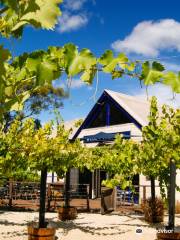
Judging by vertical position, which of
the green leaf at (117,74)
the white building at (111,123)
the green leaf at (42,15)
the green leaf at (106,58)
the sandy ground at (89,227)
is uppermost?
the white building at (111,123)

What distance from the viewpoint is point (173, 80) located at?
1698mm

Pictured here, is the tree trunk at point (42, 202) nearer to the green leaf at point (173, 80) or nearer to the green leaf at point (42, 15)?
the green leaf at point (173, 80)

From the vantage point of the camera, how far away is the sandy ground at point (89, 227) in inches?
500

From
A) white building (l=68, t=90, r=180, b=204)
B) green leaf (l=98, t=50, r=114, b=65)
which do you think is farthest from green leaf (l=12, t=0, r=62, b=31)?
white building (l=68, t=90, r=180, b=204)

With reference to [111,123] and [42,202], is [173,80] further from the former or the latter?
[111,123]

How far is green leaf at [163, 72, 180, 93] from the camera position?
5.50ft

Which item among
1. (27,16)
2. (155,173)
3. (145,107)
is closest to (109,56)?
(27,16)

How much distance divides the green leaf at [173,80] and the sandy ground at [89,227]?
35.1ft

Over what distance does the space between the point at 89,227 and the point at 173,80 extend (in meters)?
13.6

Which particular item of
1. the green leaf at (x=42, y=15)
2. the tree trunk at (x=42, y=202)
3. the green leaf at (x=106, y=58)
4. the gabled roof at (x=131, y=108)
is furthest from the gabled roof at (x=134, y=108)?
the green leaf at (x=42, y=15)

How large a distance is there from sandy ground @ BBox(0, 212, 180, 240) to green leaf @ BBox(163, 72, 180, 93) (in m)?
10.7

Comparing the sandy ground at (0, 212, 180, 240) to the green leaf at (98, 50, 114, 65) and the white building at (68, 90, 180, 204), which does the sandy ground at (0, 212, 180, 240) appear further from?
the green leaf at (98, 50, 114, 65)

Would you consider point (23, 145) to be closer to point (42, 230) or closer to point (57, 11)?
point (42, 230)

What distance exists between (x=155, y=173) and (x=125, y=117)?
1244 cm
